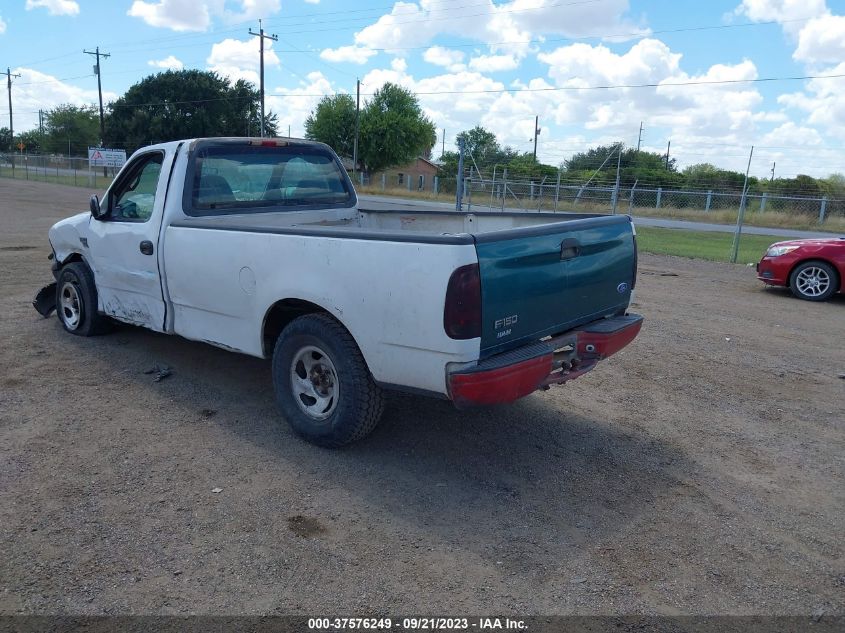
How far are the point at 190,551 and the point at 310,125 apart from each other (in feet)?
218

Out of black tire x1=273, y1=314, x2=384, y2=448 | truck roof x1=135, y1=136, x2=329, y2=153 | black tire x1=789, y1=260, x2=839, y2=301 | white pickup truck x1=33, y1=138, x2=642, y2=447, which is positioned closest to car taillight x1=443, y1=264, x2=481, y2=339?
white pickup truck x1=33, y1=138, x2=642, y2=447

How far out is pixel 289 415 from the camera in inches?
180

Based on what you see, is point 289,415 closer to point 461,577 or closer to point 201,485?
point 201,485

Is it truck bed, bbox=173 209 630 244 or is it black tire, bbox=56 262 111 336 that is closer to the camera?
truck bed, bbox=173 209 630 244

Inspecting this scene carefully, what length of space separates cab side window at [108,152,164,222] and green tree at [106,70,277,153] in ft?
195

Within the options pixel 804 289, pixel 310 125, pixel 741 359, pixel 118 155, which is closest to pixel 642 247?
pixel 804 289

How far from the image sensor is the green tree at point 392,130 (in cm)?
6388

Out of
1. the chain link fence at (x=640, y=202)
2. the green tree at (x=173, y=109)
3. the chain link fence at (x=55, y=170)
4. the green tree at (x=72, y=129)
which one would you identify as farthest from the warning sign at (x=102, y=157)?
the green tree at (x=72, y=129)

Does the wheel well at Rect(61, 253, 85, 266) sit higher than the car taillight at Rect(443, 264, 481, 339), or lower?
lower

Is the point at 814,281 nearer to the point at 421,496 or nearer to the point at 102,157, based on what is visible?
the point at 421,496

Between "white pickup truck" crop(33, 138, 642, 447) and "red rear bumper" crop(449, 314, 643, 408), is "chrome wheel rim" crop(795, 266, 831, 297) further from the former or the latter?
"red rear bumper" crop(449, 314, 643, 408)

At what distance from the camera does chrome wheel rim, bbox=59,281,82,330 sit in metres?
6.68

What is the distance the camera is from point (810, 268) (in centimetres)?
1053

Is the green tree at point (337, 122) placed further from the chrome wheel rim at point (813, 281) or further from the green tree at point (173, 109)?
the chrome wheel rim at point (813, 281)
